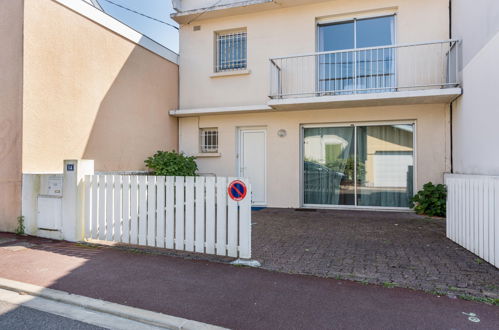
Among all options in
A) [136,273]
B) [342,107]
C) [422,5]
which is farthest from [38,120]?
[422,5]

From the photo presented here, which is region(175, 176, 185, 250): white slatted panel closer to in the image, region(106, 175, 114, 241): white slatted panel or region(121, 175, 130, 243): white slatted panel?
region(121, 175, 130, 243): white slatted panel

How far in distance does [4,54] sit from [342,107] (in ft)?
26.1

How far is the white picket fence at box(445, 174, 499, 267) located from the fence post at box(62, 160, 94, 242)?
6.33m

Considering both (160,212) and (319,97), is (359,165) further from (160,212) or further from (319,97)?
(160,212)

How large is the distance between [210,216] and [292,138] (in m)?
5.52

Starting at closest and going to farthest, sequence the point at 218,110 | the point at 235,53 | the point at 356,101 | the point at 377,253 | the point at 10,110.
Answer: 1. the point at 377,253
2. the point at 10,110
3. the point at 356,101
4. the point at 218,110
5. the point at 235,53

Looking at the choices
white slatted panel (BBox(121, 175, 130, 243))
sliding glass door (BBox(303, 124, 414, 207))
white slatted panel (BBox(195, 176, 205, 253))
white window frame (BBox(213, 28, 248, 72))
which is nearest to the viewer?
white slatted panel (BBox(195, 176, 205, 253))

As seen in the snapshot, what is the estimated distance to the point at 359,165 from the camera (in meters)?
9.40

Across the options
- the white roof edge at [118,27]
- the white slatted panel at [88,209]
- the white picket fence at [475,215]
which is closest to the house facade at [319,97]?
the white roof edge at [118,27]

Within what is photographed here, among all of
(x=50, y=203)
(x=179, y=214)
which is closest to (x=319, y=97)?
(x=179, y=214)

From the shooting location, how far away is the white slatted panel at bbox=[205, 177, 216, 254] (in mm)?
4824

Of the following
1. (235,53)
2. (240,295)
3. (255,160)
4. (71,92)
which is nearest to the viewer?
(240,295)

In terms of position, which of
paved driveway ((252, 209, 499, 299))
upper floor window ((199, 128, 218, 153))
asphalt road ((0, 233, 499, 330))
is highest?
upper floor window ((199, 128, 218, 153))

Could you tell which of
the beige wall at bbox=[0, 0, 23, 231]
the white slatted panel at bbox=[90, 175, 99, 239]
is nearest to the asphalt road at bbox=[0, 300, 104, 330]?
the white slatted panel at bbox=[90, 175, 99, 239]
